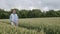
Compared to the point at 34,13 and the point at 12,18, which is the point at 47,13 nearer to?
the point at 34,13

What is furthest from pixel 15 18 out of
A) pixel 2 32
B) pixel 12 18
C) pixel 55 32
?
pixel 2 32

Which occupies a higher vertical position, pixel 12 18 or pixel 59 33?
pixel 12 18

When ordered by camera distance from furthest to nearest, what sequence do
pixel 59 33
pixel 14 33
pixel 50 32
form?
pixel 50 32
pixel 59 33
pixel 14 33

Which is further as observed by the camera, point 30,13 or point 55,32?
point 30,13

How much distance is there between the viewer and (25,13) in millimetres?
77250

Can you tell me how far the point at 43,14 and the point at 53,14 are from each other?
4.58m

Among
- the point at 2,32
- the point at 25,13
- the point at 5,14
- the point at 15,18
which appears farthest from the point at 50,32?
the point at 25,13

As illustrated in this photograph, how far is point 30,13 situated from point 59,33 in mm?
69618

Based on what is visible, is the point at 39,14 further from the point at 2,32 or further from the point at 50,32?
the point at 2,32

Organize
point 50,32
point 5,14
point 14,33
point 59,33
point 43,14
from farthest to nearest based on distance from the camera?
point 43,14
point 5,14
point 50,32
point 59,33
point 14,33

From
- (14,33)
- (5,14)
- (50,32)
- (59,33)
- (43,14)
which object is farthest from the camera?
(43,14)

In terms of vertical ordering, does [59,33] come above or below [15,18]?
below

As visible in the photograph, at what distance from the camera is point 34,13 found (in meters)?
81.2

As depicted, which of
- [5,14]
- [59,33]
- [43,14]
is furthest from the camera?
[43,14]
